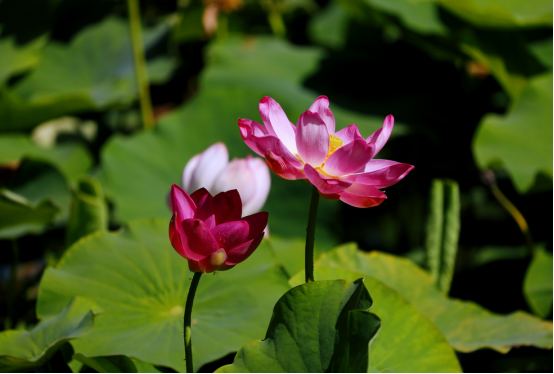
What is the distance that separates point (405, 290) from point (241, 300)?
0.23m

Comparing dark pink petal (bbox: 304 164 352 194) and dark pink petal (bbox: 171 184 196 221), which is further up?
dark pink petal (bbox: 304 164 352 194)

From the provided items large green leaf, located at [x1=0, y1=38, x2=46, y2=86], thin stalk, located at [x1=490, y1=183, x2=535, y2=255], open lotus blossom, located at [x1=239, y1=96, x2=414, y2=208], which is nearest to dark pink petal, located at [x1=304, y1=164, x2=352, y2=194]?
open lotus blossom, located at [x1=239, y1=96, x2=414, y2=208]

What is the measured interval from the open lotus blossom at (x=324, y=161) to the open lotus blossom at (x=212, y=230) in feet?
0.15

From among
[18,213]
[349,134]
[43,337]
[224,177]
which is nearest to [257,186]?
[224,177]

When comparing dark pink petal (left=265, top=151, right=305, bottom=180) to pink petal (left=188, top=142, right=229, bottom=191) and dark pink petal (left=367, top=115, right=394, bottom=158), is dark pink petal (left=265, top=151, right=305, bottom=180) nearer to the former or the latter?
dark pink petal (left=367, top=115, right=394, bottom=158)

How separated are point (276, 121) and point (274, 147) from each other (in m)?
0.06

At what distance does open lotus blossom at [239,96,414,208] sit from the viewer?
35 cm

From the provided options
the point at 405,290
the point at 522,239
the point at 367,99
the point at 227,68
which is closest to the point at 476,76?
the point at 367,99

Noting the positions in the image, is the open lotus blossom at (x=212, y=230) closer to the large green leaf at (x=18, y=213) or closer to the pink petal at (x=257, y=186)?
the pink petal at (x=257, y=186)

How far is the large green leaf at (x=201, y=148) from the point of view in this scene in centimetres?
99

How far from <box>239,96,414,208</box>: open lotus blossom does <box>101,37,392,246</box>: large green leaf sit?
20.8 inches

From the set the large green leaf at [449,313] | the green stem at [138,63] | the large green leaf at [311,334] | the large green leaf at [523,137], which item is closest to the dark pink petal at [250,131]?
the large green leaf at [311,334]

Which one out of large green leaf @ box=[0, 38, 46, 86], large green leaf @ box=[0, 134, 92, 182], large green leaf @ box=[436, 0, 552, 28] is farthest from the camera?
large green leaf @ box=[0, 38, 46, 86]

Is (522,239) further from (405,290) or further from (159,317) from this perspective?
(159,317)
